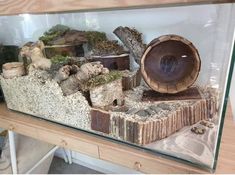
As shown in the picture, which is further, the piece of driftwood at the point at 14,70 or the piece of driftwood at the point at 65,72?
the piece of driftwood at the point at 14,70

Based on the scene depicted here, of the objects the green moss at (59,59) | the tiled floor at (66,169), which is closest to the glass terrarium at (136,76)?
the green moss at (59,59)

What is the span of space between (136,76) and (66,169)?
109 cm

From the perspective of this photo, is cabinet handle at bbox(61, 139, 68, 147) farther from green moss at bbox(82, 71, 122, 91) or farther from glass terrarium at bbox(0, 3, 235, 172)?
green moss at bbox(82, 71, 122, 91)

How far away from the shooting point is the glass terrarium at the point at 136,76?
0.63 m

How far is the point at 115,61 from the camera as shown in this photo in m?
0.81

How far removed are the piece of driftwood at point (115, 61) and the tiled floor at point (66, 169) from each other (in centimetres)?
99

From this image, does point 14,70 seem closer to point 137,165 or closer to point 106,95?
point 106,95

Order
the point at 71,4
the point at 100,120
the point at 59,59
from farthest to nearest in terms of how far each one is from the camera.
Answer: the point at 59,59, the point at 100,120, the point at 71,4

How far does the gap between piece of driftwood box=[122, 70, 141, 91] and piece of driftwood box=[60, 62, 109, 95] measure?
76 millimetres

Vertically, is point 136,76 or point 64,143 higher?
point 136,76

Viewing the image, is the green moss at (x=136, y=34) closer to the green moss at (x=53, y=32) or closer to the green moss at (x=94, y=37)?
the green moss at (x=94, y=37)

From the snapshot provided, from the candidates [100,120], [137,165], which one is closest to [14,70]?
[100,120]

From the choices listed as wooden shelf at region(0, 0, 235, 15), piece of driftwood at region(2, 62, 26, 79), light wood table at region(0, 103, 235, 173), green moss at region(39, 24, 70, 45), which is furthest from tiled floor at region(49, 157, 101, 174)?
wooden shelf at region(0, 0, 235, 15)

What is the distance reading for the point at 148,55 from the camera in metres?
0.71
